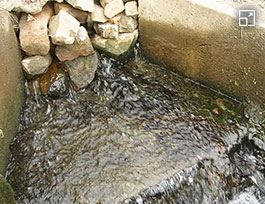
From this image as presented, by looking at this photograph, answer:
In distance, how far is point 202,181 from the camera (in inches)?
115

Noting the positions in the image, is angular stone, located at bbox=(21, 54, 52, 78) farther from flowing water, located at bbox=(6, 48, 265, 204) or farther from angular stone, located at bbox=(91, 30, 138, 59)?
angular stone, located at bbox=(91, 30, 138, 59)

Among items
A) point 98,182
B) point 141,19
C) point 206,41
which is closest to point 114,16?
point 141,19

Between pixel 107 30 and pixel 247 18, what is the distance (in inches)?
42.7

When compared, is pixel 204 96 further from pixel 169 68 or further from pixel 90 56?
pixel 90 56

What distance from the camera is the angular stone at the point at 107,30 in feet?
11.7

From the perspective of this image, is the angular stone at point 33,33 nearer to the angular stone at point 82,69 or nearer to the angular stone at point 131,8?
the angular stone at point 82,69

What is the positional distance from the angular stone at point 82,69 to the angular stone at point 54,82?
67mm

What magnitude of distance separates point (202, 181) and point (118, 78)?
117cm

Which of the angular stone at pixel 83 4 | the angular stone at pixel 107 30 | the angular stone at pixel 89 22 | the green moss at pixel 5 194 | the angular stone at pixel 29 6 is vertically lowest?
the green moss at pixel 5 194

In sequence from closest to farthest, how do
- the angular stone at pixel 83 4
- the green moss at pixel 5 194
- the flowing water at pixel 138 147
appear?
1. the green moss at pixel 5 194
2. the flowing water at pixel 138 147
3. the angular stone at pixel 83 4

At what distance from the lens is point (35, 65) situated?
3365mm

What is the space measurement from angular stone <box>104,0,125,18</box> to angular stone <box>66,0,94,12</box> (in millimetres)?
120

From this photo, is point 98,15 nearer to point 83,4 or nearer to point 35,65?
point 83,4

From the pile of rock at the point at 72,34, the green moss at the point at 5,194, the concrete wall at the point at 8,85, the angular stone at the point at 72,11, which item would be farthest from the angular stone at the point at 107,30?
the green moss at the point at 5,194
